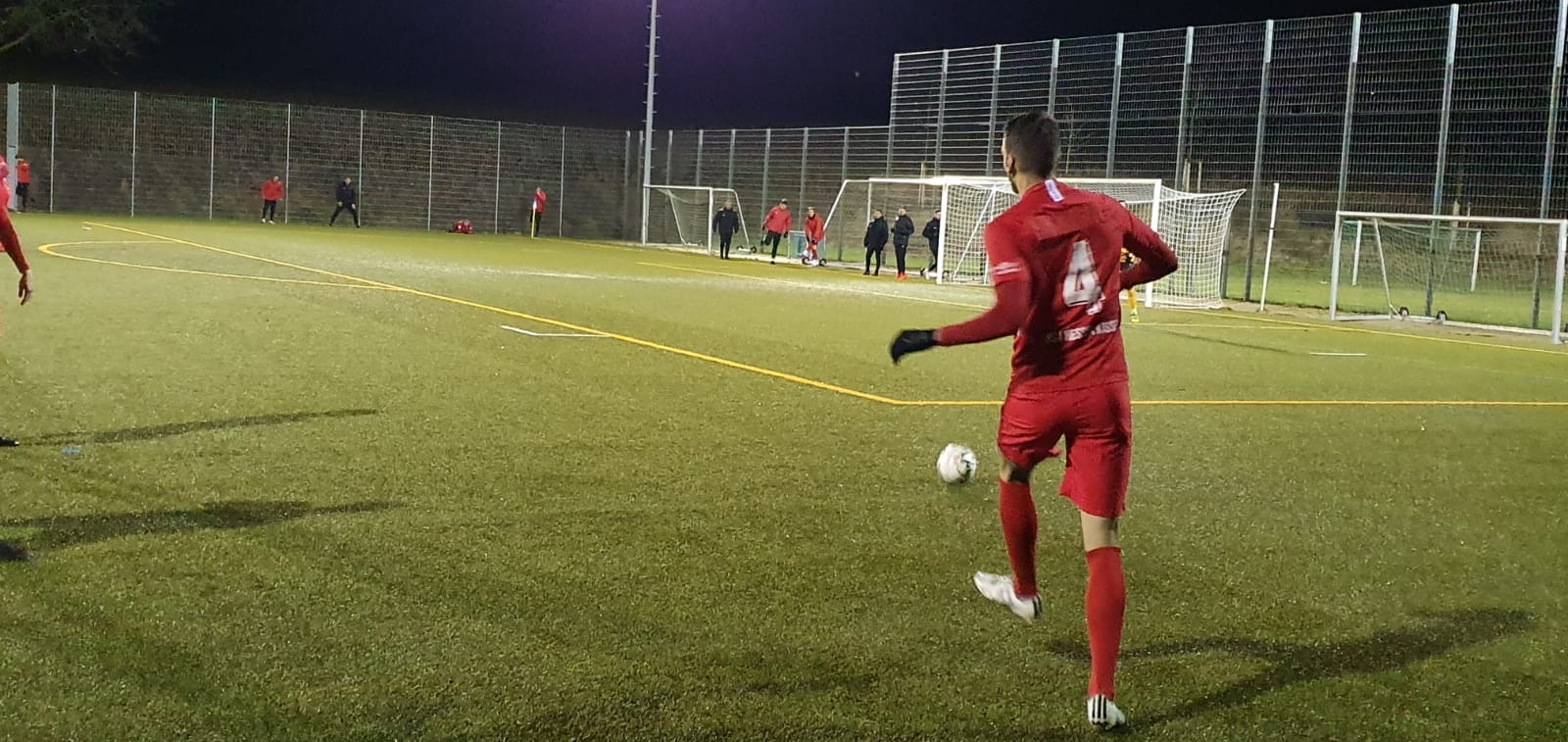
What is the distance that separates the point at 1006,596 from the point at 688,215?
130 ft

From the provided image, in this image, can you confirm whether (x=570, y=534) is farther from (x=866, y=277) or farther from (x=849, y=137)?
(x=849, y=137)

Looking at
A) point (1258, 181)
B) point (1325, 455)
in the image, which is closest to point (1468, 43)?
point (1258, 181)

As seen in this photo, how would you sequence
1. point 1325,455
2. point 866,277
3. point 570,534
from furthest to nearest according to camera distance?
point 866,277
point 1325,455
point 570,534

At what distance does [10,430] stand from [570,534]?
12.3ft

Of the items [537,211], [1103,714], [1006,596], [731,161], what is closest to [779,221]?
[731,161]

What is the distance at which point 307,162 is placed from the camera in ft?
145

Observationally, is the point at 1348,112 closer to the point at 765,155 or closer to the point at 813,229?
the point at 813,229

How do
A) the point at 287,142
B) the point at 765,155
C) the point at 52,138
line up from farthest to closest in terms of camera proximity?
the point at 287,142
the point at 765,155
the point at 52,138

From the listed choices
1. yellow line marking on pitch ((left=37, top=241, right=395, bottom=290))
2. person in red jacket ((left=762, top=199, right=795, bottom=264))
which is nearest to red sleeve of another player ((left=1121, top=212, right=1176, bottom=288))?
yellow line marking on pitch ((left=37, top=241, right=395, bottom=290))

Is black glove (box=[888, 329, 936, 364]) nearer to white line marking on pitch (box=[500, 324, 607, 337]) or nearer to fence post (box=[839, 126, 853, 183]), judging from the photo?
white line marking on pitch (box=[500, 324, 607, 337])

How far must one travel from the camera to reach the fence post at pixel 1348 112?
82.3ft

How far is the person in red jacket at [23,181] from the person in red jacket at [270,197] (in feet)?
20.6

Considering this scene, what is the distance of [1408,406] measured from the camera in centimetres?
1153

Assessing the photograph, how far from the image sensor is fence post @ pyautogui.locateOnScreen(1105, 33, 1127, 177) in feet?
96.3
